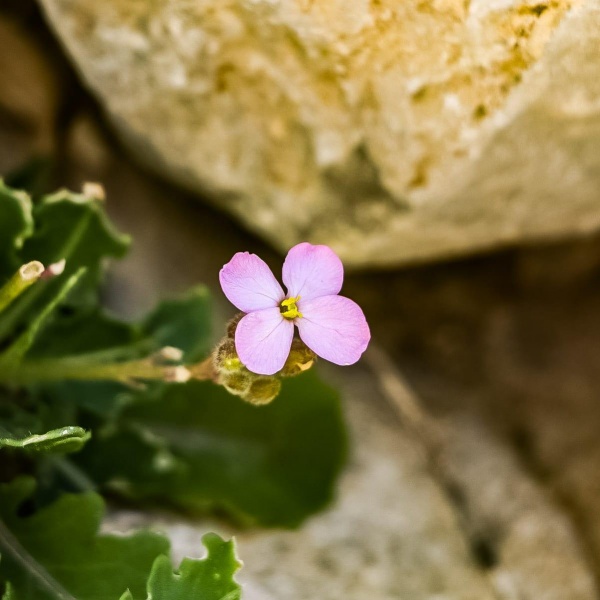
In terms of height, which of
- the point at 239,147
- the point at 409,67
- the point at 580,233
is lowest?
the point at 580,233

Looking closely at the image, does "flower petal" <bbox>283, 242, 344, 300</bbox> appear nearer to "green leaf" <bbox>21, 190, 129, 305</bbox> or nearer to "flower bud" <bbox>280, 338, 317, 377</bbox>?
"flower bud" <bbox>280, 338, 317, 377</bbox>

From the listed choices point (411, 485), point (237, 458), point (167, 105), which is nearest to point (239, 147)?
point (167, 105)

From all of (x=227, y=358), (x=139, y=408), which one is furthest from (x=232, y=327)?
(x=139, y=408)

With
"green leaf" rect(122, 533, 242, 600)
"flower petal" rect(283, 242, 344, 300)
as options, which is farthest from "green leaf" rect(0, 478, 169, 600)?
"flower petal" rect(283, 242, 344, 300)

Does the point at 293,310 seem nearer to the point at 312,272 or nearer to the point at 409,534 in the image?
the point at 312,272

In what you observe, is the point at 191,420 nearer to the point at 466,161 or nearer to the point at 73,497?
the point at 73,497

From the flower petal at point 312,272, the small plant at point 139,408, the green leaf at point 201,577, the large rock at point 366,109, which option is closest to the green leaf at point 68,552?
the small plant at point 139,408
